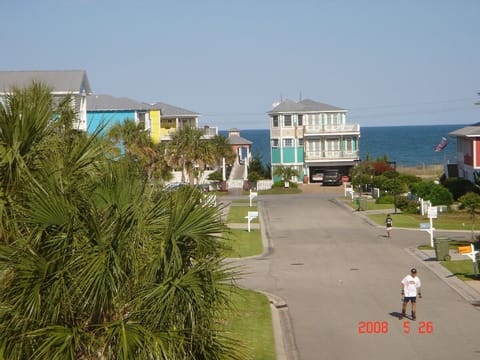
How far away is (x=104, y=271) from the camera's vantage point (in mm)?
9977

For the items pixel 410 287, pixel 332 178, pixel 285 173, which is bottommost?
pixel 410 287

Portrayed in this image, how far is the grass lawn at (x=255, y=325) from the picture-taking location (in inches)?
717

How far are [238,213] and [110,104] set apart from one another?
24.7 meters

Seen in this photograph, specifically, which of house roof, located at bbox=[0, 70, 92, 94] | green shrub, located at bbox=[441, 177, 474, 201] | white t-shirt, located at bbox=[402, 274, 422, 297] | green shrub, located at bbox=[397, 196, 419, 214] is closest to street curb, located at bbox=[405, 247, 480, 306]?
white t-shirt, located at bbox=[402, 274, 422, 297]

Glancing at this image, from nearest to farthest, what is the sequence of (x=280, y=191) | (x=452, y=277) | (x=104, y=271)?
(x=104, y=271) < (x=452, y=277) < (x=280, y=191)

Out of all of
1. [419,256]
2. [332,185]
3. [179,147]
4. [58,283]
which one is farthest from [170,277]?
[332,185]

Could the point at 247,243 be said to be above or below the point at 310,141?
below

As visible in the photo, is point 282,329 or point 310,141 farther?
point 310,141

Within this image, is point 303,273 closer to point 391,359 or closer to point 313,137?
point 391,359

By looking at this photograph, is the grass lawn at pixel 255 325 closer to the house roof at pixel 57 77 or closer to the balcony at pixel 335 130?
the house roof at pixel 57 77

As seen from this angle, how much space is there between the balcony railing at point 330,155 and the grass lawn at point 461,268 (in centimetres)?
4860

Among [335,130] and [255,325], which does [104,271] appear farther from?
[335,130]

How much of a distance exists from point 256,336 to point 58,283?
34.3 feet

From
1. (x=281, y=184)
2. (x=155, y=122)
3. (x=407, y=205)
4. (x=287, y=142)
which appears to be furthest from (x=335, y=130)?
(x=407, y=205)
